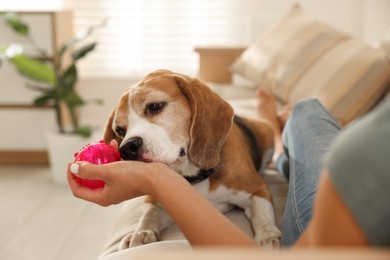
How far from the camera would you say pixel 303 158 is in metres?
1.41

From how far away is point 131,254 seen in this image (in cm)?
115

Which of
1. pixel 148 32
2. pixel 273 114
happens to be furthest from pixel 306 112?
pixel 148 32

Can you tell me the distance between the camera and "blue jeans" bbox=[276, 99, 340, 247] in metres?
1.18

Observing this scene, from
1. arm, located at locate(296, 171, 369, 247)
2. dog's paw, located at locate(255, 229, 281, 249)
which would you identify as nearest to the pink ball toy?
dog's paw, located at locate(255, 229, 281, 249)

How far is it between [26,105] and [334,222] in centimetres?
333

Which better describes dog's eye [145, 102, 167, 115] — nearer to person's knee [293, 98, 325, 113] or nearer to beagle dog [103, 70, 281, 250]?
beagle dog [103, 70, 281, 250]

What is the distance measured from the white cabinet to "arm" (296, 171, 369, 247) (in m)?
3.22

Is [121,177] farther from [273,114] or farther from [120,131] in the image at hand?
[273,114]

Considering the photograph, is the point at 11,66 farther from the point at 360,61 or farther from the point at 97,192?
the point at 97,192

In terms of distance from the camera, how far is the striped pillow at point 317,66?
2.35m

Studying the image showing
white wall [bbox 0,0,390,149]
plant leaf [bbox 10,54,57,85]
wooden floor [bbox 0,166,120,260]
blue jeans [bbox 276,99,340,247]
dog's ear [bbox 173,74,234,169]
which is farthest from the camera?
white wall [bbox 0,0,390,149]

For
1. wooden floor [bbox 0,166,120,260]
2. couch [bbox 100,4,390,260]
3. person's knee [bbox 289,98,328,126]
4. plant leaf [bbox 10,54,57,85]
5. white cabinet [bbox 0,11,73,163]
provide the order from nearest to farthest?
person's knee [bbox 289,98,328,126]
couch [bbox 100,4,390,260]
wooden floor [bbox 0,166,120,260]
plant leaf [bbox 10,54,57,85]
white cabinet [bbox 0,11,73,163]

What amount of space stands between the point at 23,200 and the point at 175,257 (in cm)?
283

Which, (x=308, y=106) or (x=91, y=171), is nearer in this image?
(x=91, y=171)
